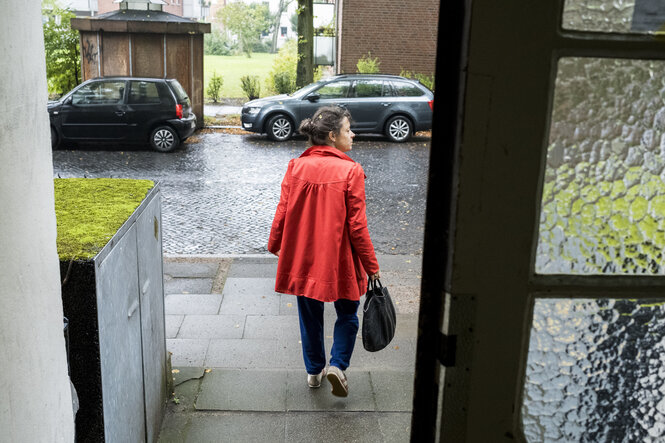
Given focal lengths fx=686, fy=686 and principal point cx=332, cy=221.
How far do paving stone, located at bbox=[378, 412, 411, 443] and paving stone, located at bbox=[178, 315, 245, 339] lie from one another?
1738 mm

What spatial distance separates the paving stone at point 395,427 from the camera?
13.6 ft

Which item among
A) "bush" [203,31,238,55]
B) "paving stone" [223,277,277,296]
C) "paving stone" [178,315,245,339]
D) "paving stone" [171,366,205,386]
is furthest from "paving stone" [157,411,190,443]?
"bush" [203,31,238,55]

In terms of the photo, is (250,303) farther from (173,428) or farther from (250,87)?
(250,87)

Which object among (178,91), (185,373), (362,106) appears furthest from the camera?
(362,106)

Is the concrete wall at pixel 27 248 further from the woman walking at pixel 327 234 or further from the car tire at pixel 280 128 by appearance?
the car tire at pixel 280 128

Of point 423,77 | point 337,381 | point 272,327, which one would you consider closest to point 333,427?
point 337,381

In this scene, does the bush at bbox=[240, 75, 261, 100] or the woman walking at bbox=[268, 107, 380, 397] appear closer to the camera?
the woman walking at bbox=[268, 107, 380, 397]

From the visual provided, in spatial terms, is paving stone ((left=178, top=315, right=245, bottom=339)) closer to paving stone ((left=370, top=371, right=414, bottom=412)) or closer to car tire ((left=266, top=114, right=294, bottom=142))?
paving stone ((left=370, top=371, right=414, bottom=412))

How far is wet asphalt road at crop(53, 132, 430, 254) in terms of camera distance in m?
8.98

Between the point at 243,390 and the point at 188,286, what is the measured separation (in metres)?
2.46

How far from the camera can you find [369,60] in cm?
2348

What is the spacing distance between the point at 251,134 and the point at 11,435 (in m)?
17.0

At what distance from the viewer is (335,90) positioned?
16.8 metres

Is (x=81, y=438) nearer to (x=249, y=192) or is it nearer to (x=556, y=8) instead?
(x=556, y=8)
